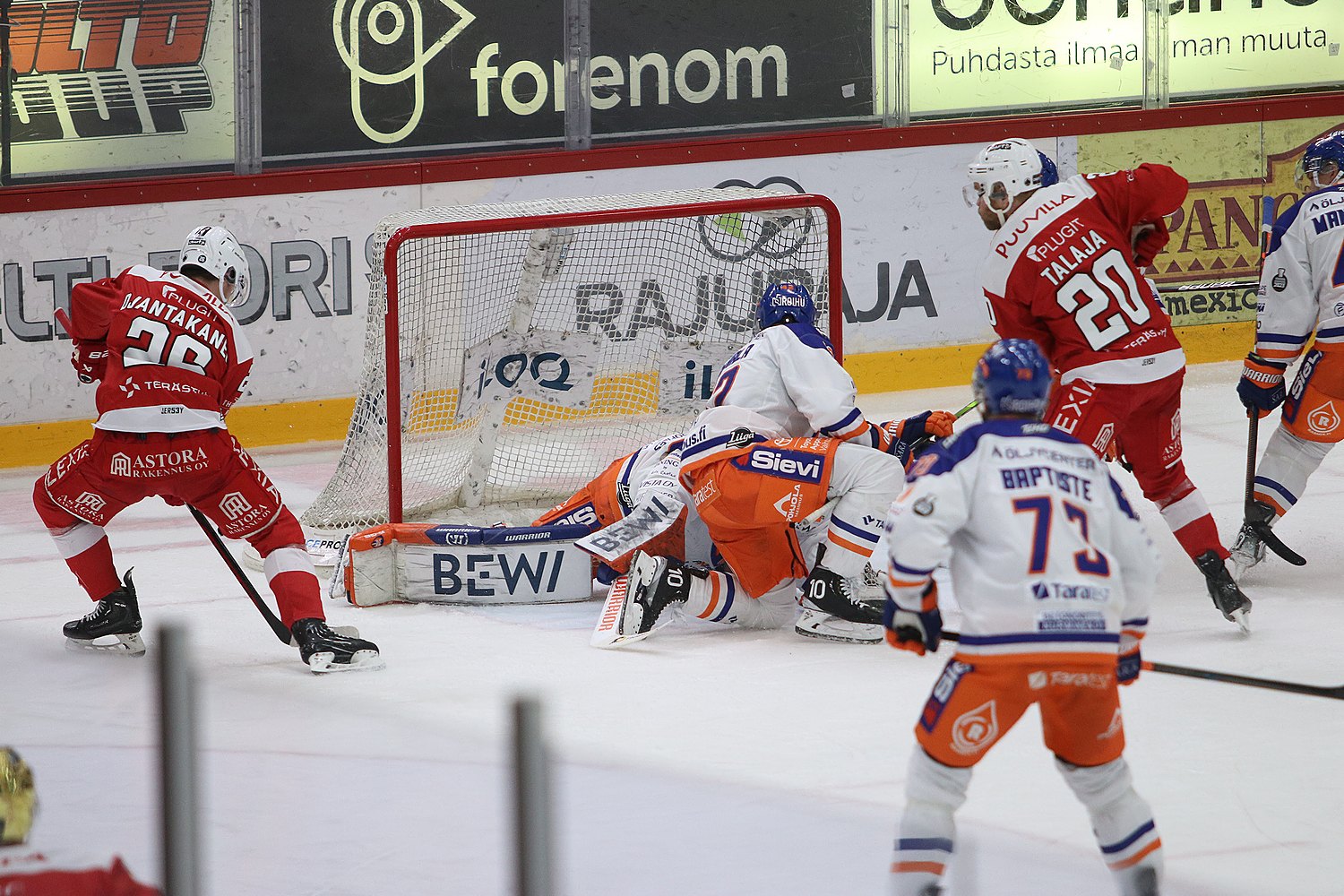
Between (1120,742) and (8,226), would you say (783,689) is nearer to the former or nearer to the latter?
(1120,742)

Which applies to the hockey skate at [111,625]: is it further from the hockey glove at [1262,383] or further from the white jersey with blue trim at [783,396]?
the hockey glove at [1262,383]

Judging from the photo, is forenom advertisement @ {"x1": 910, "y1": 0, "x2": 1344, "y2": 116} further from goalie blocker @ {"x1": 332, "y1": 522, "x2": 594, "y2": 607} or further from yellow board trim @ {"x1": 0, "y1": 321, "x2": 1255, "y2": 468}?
goalie blocker @ {"x1": 332, "y1": 522, "x2": 594, "y2": 607}

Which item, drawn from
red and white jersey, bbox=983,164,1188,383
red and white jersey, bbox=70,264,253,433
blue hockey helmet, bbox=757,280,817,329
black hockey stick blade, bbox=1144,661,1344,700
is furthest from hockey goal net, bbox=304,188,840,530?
black hockey stick blade, bbox=1144,661,1344,700

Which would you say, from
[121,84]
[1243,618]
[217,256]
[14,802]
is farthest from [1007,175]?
[121,84]

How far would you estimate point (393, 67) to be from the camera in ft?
27.1

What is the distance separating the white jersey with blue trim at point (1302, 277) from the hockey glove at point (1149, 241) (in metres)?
0.40

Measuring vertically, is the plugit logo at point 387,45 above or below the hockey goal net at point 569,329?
above

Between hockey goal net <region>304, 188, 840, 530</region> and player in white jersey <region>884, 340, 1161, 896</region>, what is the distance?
10.7ft

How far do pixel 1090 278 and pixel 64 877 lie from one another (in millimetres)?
3633

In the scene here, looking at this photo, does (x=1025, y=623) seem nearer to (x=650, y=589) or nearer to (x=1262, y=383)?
(x=650, y=589)

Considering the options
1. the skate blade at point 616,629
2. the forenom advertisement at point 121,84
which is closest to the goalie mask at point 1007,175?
the skate blade at point 616,629

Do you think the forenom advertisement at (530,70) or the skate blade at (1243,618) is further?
the forenom advertisement at (530,70)

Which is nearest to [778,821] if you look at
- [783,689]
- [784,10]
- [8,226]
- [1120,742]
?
[1120,742]

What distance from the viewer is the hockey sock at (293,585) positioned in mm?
4738
